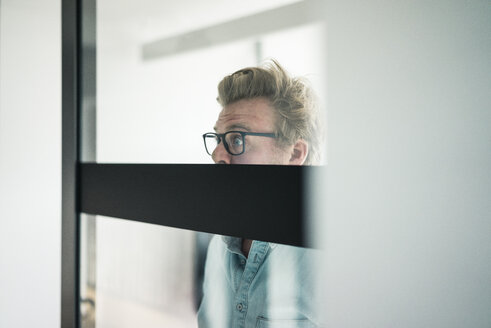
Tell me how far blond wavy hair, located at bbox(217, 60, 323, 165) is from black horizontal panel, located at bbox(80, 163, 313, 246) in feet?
0.14

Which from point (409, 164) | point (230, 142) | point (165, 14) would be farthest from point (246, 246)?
point (165, 14)

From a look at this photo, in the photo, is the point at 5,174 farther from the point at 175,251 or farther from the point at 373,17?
the point at 373,17

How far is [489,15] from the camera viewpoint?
1.09ft

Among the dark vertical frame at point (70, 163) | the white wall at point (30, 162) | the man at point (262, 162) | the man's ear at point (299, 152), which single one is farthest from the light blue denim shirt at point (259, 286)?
the white wall at point (30, 162)

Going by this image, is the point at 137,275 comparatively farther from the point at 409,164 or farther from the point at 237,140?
the point at 409,164

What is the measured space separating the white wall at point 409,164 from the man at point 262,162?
4 centimetres

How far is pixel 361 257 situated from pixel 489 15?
28cm

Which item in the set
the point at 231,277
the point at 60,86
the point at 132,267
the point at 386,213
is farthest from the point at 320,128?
the point at 60,86

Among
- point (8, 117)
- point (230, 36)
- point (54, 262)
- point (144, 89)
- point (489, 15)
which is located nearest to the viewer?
point (489, 15)

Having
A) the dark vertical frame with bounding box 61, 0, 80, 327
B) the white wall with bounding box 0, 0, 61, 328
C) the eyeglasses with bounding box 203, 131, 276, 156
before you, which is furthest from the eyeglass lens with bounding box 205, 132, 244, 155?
the white wall with bounding box 0, 0, 61, 328

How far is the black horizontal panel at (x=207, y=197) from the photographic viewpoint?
0.46 meters

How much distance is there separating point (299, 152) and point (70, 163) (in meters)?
0.56

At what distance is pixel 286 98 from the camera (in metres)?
0.47

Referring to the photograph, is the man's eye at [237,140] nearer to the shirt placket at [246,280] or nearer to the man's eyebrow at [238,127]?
the man's eyebrow at [238,127]
